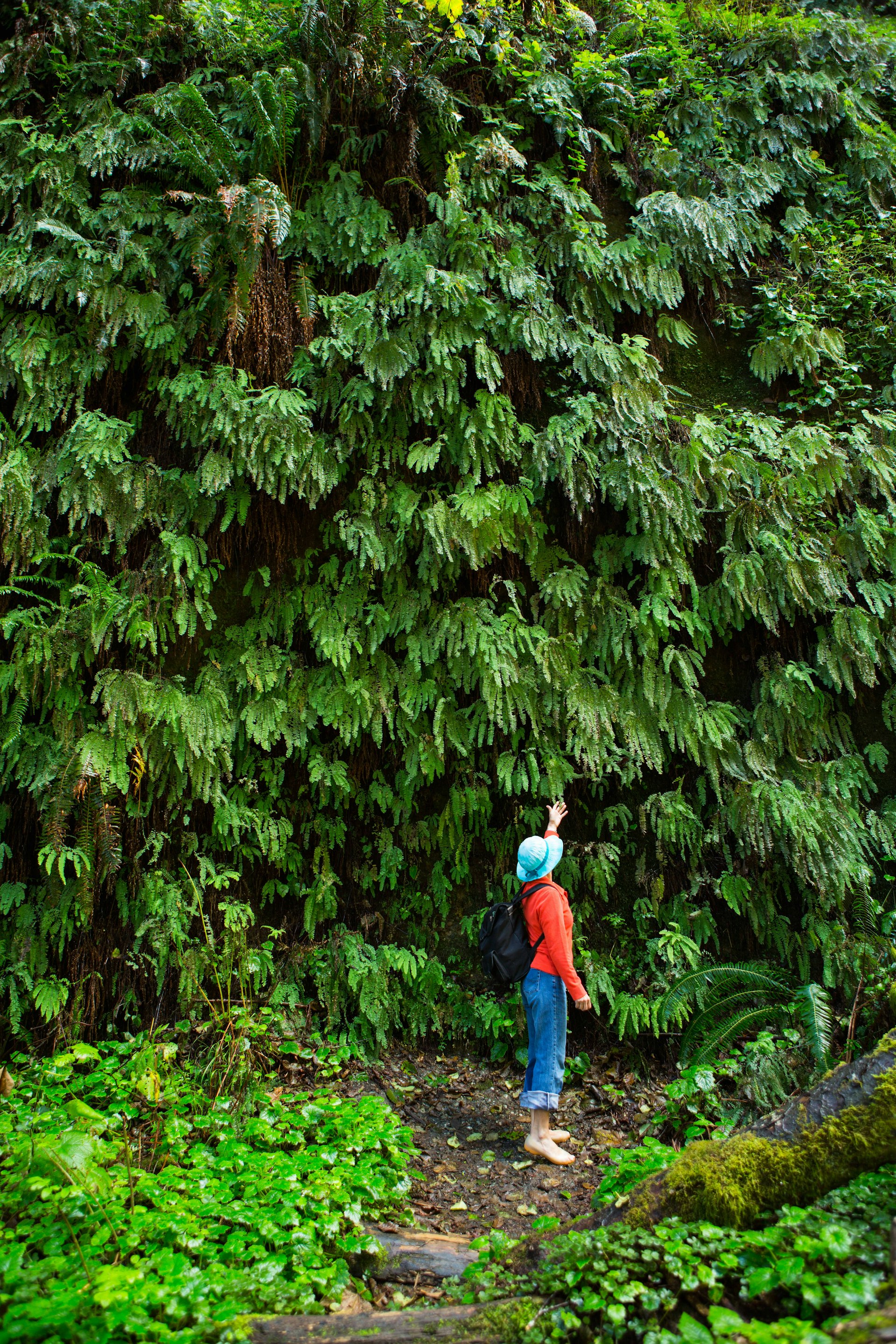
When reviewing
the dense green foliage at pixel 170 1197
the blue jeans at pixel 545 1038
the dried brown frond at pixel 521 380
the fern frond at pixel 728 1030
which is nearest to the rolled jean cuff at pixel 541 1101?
the blue jeans at pixel 545 1038

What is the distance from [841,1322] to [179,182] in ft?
27.1

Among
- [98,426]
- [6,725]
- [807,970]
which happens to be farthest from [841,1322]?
[98,426]

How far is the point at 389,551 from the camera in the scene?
244 inches

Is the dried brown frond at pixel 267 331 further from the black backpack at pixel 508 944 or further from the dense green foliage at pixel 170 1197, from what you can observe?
the dense green foliage at pixel 170 1197

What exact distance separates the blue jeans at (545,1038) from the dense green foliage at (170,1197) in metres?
0.88

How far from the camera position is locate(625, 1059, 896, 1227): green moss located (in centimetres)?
298

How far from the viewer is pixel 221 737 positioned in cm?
579

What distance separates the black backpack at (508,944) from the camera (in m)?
4.85

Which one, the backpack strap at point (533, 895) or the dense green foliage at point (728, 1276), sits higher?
the dense green foliage at point (728, 1276)

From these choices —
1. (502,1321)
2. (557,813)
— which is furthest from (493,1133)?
(502,1321)

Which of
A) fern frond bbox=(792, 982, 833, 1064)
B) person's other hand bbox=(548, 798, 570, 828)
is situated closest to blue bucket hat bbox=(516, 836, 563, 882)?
person's other hand bbox=(548, 798, 570, 828)

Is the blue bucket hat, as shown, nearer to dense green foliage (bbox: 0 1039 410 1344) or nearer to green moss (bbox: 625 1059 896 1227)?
dense green foliage (bbox: 0 1039 410 1344)

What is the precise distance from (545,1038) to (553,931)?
26.8 inches

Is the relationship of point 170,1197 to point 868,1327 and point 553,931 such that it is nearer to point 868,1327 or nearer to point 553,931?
point 553,931
